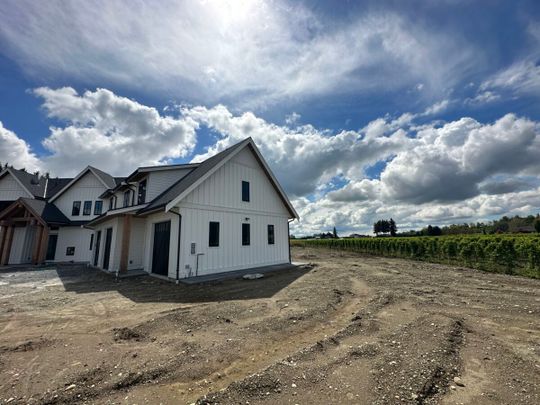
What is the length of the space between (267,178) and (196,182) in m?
5.49

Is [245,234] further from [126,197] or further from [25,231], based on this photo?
[25,231]

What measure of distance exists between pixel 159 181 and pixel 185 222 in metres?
4.52

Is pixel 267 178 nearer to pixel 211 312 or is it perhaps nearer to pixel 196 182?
Answer: pixel 196 182

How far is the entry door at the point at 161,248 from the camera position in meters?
11.5

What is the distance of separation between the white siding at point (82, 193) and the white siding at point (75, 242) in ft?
5.73

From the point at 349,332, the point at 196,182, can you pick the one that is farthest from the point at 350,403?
the point at 196,182

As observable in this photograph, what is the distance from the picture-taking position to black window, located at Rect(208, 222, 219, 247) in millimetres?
11891

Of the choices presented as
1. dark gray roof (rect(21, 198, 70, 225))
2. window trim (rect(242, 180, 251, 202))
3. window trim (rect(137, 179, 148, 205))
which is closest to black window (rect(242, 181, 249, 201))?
window trim (rect(242, 180, 251, 202))

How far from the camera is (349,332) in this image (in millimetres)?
4617

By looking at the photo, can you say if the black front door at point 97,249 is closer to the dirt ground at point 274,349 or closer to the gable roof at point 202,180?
the gable roof at point 202,180

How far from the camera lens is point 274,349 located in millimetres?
4008

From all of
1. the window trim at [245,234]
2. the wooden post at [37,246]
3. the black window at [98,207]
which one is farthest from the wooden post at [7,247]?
the window trim at [245,234]

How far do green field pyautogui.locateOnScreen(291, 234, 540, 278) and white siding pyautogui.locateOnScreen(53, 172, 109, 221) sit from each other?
2822cm

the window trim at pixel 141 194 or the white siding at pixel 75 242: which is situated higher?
the window trim at pixel 141 194
